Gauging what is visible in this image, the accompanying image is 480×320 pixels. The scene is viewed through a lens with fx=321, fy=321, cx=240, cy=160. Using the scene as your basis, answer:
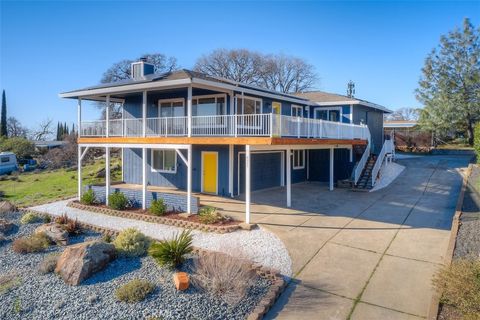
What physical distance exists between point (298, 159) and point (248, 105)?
6436 millimetres

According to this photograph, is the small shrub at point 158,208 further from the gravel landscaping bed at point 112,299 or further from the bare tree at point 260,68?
the bare tree at point 260,68

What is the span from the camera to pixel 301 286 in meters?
7.03

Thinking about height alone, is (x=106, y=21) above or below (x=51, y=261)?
above

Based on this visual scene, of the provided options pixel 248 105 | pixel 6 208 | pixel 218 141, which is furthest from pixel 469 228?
pixel 6 208

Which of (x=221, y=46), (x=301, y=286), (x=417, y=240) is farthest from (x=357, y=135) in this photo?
(x=221, y=46)

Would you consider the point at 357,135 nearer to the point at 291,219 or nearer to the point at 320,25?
the point at 320,25

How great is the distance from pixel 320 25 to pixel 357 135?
7447 mm

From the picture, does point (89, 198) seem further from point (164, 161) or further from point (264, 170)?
point (264, 170)

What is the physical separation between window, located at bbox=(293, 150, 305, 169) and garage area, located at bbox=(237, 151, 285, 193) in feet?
5.42

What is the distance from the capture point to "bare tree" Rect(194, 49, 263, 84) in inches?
1918

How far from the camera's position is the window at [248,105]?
55.5 feet

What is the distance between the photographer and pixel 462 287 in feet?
19.3

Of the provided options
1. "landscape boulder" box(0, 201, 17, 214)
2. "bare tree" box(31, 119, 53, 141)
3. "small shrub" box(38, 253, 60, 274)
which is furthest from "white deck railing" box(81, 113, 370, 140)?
"bare tree" box(31, 119, 53, 141)

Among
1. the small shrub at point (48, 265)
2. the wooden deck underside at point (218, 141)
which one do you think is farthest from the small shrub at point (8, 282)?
the wooden deck underside at point (218, 141)
